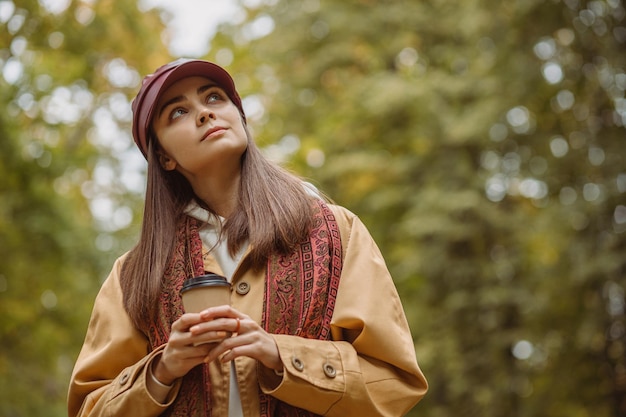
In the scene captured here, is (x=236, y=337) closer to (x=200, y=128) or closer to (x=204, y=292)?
(x=204, y=292)

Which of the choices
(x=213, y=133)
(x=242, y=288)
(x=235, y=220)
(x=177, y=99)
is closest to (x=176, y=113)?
(x=177, y=99)

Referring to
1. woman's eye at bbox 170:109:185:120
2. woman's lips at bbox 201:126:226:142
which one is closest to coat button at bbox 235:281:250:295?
woman's lips at bbox 201:126:226:142

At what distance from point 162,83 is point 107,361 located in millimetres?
873

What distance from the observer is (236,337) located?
2289 mm

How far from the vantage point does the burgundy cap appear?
2.76 metres

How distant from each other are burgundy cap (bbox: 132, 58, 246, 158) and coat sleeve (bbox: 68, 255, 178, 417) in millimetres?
525

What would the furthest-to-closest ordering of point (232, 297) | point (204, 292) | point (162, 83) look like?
point (162, 83), point (232, 297), point (204, 292)

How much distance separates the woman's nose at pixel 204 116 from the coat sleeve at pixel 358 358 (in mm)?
583

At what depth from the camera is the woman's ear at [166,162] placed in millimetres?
2900

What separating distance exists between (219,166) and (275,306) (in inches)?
21.0

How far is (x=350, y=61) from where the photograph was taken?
48.4 ft

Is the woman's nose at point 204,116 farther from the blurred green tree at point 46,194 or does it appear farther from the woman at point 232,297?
the blurred green tree at point 46,194

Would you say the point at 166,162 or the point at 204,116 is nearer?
the point at 204,116

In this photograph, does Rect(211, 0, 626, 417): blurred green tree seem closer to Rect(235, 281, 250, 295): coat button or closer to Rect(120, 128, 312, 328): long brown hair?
Rect(120, 128, 312, 328): long brown hair
